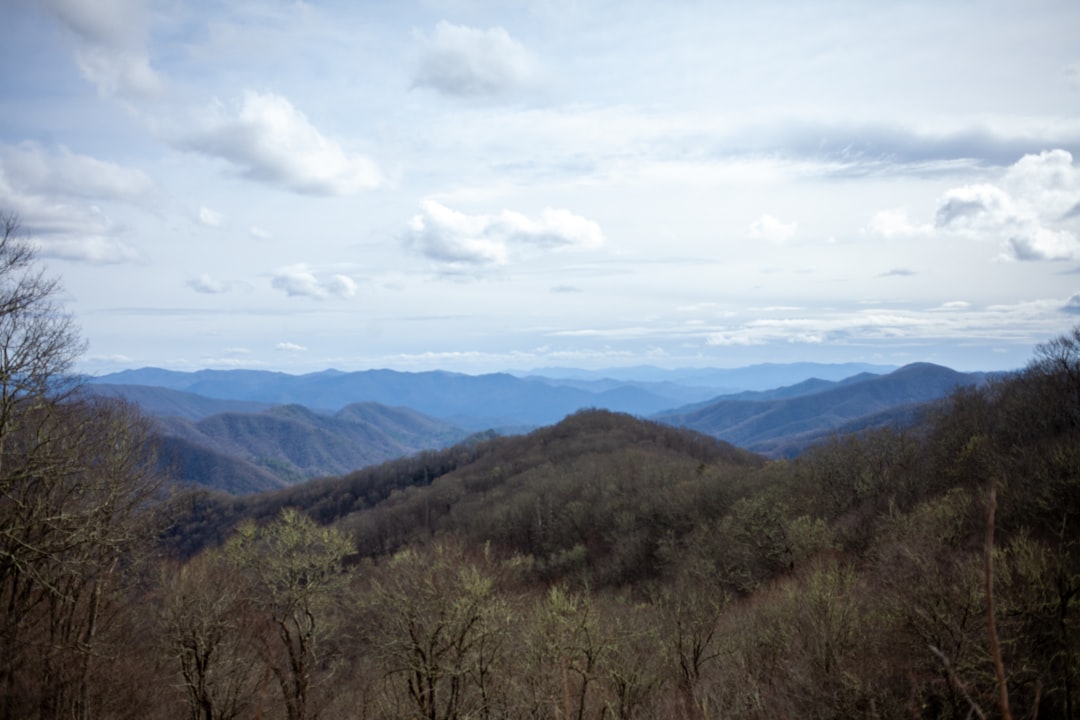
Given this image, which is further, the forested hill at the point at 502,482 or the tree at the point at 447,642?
the forested hill at the point at 502,482

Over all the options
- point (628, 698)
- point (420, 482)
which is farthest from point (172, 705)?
point (420, 482)

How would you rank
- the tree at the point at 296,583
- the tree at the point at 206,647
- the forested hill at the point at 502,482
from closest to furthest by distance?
1. the tree at the point at 206,647
2. the tree at the point at 296,583
3. the forested hill at the point at 502,482

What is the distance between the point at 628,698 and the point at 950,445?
40410 mm

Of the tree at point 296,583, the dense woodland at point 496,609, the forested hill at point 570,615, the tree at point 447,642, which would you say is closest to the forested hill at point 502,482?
the forested hill at point 570,615

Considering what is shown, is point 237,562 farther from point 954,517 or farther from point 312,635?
point 954,517

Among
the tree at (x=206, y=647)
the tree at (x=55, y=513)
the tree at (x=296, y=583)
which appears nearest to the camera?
the tree at (x=55, y=513)

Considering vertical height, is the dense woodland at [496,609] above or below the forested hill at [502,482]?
above

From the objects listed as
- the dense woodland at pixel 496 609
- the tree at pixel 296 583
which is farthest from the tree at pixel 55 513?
the tree at pixel 296 583

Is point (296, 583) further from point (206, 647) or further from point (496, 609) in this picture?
point (496, 609)

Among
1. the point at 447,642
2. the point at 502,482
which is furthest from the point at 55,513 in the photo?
the point at 502,482

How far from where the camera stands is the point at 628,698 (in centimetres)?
2167

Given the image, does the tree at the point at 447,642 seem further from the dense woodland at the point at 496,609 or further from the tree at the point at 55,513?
the tree at the point at 55,513

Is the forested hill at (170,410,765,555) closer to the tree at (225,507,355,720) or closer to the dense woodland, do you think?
the dense woodland

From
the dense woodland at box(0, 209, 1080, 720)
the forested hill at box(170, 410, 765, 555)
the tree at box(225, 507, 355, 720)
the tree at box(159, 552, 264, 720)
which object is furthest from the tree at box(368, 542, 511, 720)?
the forested hill at box(170, 410, 765, 555)
